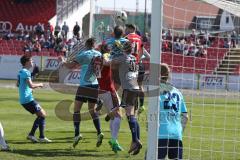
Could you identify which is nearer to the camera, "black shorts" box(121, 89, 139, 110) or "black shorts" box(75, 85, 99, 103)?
"black shorts" box(121, 89, 139, 110)

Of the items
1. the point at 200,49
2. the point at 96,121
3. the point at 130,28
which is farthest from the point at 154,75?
the point at 200,49

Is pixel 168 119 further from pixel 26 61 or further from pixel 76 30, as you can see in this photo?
pixel 76 30

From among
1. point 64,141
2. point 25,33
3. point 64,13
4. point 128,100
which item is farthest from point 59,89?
point 64,13

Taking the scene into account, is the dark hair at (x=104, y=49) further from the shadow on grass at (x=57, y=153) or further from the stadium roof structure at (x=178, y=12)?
the stadium roof structure at (x=178, y=12)

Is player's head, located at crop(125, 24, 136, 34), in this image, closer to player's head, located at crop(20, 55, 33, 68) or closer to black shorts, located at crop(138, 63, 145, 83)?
black shorts, located at crop(138, 63, 145, 83)

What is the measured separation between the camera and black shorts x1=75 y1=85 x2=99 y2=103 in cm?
1249

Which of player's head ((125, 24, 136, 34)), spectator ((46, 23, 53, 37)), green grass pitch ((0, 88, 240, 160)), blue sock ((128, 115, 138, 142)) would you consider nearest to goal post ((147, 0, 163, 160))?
green grass pitch ((0, 88, 240, 160))

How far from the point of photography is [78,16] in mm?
49906

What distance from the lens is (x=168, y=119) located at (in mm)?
8297

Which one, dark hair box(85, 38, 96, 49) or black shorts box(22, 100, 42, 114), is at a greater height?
dark hair box(85, 38, 96, 49)

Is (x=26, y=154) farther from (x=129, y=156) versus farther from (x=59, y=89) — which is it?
(x=59, y=89)

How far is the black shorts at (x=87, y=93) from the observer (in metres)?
12.5

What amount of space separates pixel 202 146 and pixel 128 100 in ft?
7.05

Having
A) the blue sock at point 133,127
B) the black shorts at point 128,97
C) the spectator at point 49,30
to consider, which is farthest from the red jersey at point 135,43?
the spectator at point 49,30
